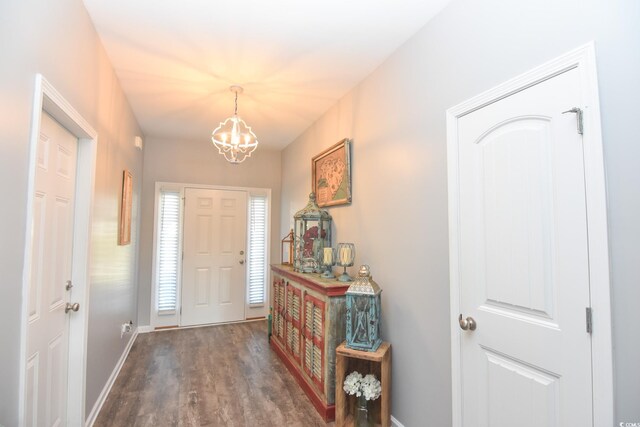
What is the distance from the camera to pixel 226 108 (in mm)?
3396

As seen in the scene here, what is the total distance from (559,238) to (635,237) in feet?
0.73

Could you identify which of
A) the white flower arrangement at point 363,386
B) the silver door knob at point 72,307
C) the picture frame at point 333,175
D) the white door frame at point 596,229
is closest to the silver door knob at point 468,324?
the white door frame at point 596,229

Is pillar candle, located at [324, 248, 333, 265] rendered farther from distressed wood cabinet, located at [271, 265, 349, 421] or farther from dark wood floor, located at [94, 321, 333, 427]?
dark wood floor, located at [94, 321, 333, 427]

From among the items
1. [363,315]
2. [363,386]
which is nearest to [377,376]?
[363,386]

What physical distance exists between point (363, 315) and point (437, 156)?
1.13m

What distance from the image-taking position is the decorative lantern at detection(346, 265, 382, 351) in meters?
2.12

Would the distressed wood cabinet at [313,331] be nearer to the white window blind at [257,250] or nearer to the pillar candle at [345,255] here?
the pillar candle at [345,255]

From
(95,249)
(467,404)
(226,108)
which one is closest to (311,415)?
(467,404)

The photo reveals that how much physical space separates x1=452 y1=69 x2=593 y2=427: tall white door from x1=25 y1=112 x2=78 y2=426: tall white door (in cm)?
207

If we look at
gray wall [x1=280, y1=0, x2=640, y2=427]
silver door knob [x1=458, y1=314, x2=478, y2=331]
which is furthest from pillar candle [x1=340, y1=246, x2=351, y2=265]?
silver door knob [x1=458, y1=314, x2=478, y2=331]

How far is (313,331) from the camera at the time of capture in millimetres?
2570

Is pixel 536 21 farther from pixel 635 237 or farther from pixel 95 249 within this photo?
pixel 95 249

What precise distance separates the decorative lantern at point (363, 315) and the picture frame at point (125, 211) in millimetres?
2270

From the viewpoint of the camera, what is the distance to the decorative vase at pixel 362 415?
2.17m
